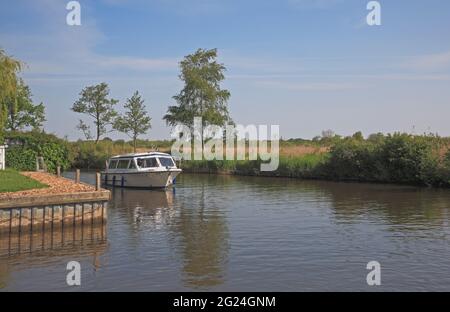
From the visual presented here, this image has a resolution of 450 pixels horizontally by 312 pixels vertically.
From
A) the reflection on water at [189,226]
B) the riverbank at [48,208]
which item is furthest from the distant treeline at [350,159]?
the riverbank at [48,208]

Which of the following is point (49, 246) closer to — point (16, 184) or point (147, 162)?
point (16, 184)

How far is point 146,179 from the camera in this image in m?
35.6

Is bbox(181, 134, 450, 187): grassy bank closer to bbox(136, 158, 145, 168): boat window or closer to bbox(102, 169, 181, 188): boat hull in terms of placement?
bbox(102, 169, 181, 188): boat hull

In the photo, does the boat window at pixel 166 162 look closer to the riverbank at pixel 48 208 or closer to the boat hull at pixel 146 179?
the boat hull at pixel 146 179

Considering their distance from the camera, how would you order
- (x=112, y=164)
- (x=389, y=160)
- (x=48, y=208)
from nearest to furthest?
(x=48, y=208)
(x=389, y=160)
(x=112, y=164)

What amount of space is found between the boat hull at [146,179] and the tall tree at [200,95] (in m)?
25.4

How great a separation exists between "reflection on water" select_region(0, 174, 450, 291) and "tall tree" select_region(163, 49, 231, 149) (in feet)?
119

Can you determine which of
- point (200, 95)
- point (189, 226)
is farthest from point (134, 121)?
point (189, 226)

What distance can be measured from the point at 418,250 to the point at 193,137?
49.4 m

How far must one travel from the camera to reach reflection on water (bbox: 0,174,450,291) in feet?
40.6

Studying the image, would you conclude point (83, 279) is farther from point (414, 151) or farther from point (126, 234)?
point (414, 151)

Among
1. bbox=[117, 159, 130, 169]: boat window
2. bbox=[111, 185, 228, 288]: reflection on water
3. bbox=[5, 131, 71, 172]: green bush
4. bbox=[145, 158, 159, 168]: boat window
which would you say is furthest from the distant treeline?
bbox=[111, 185, 228, 288]: reflection on water

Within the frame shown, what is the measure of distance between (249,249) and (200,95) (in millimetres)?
47941

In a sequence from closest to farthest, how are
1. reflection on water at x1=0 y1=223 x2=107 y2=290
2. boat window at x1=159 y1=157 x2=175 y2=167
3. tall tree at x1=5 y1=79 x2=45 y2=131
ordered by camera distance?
1. reflection on water at x1=0 y1=223 x2=107 y2=290
2. boat window at x1=159 y1=157 x2=175 y2=167
3. tall tree at x1=5 y1=79 x2=45 y2=131
